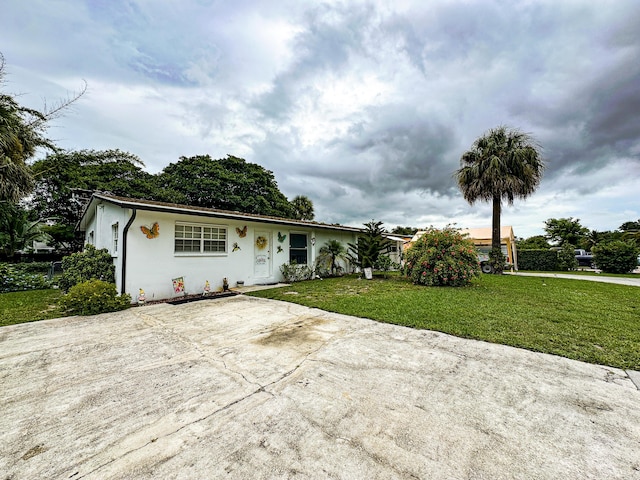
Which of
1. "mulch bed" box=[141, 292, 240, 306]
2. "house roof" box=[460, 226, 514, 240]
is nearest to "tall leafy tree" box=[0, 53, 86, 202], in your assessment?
"mulch bed" box=[141, 292, 240, 306]

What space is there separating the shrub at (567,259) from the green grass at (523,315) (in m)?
13.5

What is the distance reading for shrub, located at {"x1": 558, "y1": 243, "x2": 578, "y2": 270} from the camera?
19.1 m

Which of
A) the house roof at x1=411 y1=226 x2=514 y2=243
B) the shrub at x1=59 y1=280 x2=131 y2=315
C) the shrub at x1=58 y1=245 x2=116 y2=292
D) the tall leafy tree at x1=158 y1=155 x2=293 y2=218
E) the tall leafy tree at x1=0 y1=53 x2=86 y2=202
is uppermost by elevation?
the tall leafy tree at x1=158 y1=155 x2=293 y2=218

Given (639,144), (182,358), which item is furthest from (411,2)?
(639,144)

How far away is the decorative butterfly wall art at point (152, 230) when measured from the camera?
23.3 ft

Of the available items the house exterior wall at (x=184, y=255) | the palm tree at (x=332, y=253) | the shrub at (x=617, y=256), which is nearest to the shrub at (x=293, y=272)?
the house exterior wall at (x=184, y=255)

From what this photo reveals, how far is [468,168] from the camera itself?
588 inches

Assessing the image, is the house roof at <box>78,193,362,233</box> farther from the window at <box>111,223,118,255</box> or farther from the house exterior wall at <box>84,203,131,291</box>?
the window at <box>111,223,118,255</box>

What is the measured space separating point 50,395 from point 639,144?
20.4 metres

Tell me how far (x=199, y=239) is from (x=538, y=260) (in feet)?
78.5

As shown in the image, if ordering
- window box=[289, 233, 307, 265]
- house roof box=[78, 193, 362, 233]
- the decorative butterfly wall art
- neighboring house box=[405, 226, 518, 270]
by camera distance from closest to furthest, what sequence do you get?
house roof box=[78, 193, 362, 233]
the decorative butterfly wall art
window box=[289, 233, 307, 265]
neighboring house box=[405, 226, 518, 270]

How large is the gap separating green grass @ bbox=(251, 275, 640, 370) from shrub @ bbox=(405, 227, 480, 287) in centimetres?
182

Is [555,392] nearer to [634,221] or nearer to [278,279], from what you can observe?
[278,279]

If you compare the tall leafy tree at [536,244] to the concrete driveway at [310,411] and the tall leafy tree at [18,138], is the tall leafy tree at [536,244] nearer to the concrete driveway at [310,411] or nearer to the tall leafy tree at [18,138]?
the concrete driveway at [310,411]
